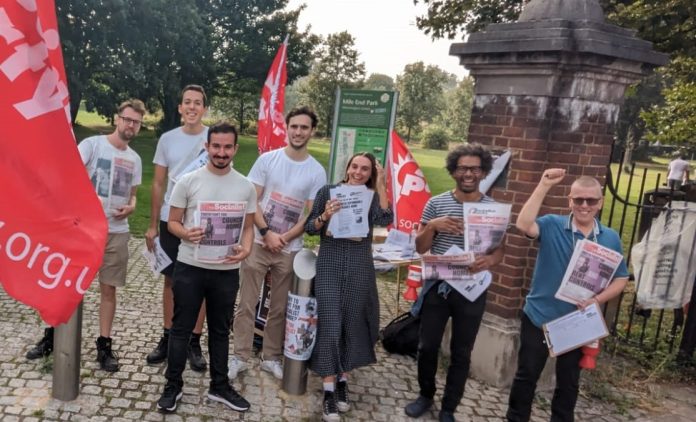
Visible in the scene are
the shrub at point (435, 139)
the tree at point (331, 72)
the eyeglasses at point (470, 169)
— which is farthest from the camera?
the shrub at point (435, 139)

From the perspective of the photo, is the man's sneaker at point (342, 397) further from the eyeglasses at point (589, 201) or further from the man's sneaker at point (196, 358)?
the eyeglasses at point (589, 201)

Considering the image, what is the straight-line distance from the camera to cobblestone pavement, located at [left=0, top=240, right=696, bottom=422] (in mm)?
3379

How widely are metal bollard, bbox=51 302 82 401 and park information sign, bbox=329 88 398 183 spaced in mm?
2620

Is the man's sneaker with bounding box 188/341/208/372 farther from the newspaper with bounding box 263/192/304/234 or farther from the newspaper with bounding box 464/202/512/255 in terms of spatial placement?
the newspaper with bounding box 464/202/512/255

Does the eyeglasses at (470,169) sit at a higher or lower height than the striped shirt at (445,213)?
higher

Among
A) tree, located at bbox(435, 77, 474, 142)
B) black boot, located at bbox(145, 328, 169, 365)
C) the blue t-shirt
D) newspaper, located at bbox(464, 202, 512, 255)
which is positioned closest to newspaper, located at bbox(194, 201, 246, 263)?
black boot, located at bbox(145, 328, 169, 365)

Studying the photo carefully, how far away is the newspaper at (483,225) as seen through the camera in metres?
3.17

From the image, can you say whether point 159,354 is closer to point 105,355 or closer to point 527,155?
point 105,355

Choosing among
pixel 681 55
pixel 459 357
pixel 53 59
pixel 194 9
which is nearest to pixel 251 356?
pixel 459 357

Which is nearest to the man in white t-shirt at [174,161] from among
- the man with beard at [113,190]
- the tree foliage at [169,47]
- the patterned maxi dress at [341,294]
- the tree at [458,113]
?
the man with beard at [113,190]

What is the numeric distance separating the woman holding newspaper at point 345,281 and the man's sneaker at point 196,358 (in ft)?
3.04

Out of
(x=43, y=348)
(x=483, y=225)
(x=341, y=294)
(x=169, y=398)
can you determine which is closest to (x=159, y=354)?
(x=169, y=398)

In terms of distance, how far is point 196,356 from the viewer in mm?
4082

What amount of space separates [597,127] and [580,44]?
27.0 inches
